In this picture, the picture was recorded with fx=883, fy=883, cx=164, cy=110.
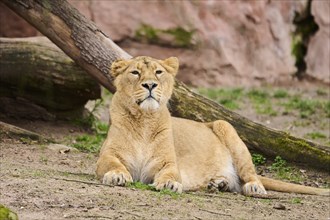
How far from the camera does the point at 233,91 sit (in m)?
14.7

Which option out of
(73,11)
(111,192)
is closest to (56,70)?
(73,11)

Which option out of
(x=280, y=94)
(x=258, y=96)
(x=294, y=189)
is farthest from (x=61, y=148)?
(x=280, y=94)

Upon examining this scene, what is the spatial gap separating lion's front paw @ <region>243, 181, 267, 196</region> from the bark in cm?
324

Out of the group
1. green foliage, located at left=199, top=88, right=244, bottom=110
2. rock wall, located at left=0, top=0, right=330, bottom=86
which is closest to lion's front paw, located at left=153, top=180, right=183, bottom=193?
green foliage, located at left=199, top=88, right=244, bottom=110

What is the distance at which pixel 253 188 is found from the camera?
25.5ft

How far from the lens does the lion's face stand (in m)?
7.15

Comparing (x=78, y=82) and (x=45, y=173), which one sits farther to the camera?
(x=78, y=82)

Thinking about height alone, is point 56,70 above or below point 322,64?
below

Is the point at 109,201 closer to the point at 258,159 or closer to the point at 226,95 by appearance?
the point at 258,159

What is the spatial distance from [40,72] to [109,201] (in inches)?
176

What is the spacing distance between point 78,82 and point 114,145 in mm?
3253

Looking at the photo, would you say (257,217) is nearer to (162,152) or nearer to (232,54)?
(162,152)

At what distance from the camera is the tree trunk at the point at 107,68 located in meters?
9.08

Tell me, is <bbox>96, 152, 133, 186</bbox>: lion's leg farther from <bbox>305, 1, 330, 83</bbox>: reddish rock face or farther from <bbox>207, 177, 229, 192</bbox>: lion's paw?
<bbox>305, 1, 330, 83</bbox>: reddish rock face
